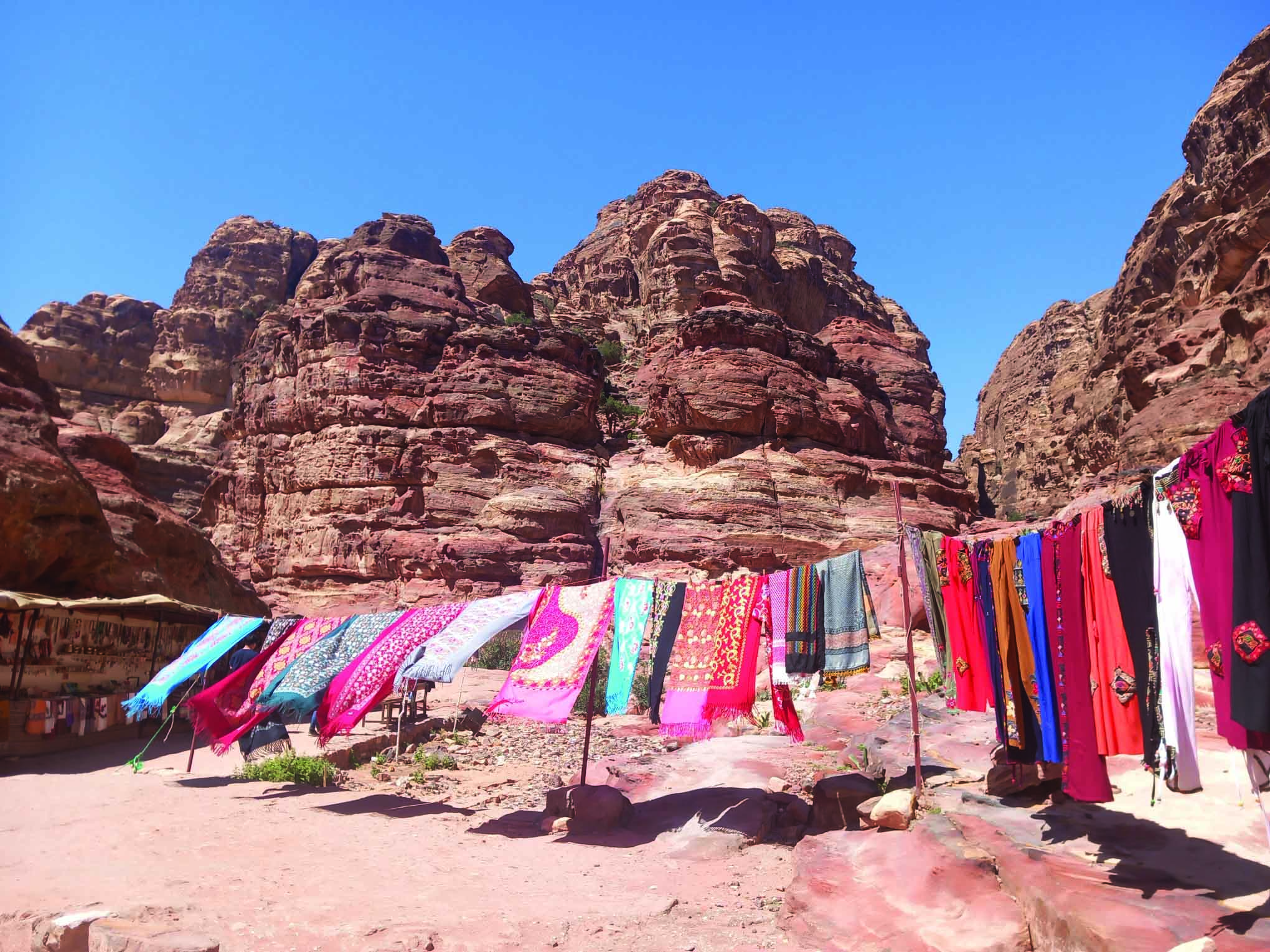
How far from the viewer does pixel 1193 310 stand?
1142 inches

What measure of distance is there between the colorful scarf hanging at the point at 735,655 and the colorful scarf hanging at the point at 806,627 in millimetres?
349

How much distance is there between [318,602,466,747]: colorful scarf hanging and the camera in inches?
351

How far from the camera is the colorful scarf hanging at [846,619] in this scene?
735 centimetres

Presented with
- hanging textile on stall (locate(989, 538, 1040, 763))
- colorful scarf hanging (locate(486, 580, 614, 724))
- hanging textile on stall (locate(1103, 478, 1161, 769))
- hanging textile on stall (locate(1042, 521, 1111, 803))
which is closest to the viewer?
hanging textile on stall (locate(1103, 478, 1161, 769))

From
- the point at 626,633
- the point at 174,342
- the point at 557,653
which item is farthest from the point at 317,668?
the point at 174,342

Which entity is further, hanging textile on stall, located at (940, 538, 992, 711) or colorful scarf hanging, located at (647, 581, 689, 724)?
colorful scarf hanging, located at (647, 581, 689, 724)

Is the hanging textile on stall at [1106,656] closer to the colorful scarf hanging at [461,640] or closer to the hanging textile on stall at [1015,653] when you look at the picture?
the hanging textile on stall at [1015,653]

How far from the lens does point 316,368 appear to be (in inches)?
1624

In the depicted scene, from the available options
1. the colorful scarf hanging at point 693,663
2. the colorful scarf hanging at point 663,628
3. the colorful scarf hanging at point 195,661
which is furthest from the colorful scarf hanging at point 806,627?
the colorful scarf hanging at point 195,661

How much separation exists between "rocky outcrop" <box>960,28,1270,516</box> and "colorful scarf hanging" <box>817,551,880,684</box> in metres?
16.5

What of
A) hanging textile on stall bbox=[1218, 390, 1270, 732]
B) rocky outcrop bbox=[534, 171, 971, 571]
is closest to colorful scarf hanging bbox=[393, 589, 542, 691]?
hanging textile on stall bbox=[1218, 390, 1270, 732]

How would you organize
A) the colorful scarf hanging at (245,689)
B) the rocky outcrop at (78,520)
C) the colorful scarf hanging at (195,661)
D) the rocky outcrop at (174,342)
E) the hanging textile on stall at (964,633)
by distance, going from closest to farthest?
the hanging textile on stall at (964,633)
the colorful scarf hanging at (245,689)
the colorful scarf hanging at (195,661)
the rocky outcrop at (78,520)
the rocky outcrop at (174,342)

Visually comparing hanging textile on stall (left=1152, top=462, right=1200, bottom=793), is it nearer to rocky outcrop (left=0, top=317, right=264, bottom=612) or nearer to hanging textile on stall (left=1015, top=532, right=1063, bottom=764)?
hanging textile on stall (left=1015, top=532, right=1063, bottom=764)

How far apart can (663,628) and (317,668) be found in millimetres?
4836
